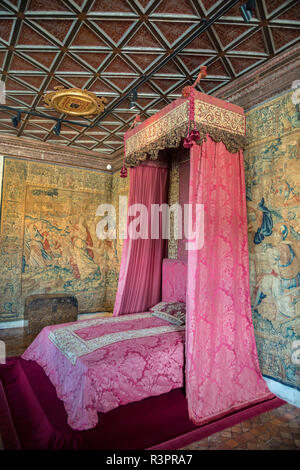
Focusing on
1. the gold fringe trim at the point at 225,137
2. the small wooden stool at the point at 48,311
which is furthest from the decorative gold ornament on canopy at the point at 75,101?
the small wooden stool at the point at 48,311

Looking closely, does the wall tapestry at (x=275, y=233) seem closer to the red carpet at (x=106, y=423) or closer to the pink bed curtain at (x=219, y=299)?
the pink bed curtain at (x=219, y=299)

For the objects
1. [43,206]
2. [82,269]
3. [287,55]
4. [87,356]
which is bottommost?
[87,356]

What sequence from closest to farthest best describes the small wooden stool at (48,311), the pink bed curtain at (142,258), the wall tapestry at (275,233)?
the wall tapestry at (275,233) < the pink bed curtain at (142,258) < the small wooden stool at (48,311)

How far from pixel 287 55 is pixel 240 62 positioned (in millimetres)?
555

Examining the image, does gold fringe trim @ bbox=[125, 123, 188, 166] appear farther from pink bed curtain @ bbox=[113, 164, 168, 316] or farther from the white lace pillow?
the white lace pillow

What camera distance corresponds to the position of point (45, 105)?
16.6 feet

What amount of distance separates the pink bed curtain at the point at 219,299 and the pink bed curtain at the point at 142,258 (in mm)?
1622

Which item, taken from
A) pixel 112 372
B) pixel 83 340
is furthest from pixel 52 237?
pixel 112 372

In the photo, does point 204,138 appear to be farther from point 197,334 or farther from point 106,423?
point 106,423

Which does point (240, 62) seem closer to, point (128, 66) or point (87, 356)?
point (128, 66)

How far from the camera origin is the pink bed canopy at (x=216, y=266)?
322 cm

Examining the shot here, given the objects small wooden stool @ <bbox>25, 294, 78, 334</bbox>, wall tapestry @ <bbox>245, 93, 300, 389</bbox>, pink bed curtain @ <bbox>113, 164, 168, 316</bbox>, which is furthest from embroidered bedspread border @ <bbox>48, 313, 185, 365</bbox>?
small wooden stool @ <bbox>25, 294, 78, 334</bbox>

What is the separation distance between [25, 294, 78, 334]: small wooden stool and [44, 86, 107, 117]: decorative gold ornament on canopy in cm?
358
